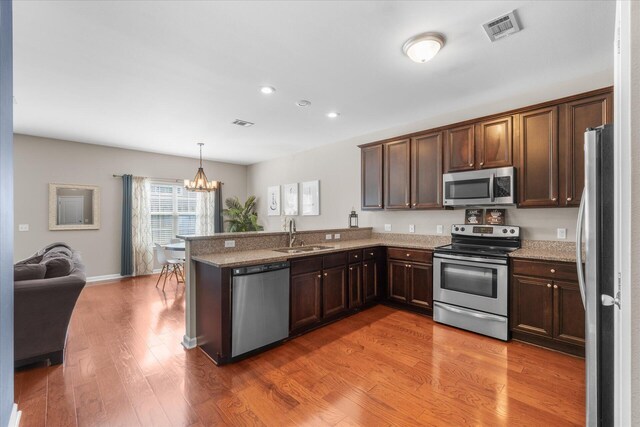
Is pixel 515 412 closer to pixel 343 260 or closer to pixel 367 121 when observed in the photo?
pixel 343 260

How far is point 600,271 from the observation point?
1.34 metres

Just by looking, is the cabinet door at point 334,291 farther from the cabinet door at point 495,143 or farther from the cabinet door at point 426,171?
the cabinet door at point 495,143

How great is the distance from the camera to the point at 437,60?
265 centimetres

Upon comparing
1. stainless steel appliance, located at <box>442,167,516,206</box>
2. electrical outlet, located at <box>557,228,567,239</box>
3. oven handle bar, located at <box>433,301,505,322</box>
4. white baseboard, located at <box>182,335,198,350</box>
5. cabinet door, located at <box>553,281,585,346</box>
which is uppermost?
stainless steel appliance, located at <box>442,167,516,206</box>

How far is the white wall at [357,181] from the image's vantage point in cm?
311

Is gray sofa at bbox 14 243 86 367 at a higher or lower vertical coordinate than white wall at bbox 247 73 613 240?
lower

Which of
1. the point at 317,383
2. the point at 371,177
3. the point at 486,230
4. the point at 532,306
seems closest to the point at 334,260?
the point at 317,383

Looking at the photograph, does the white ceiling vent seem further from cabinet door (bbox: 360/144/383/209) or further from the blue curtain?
the blue curtain

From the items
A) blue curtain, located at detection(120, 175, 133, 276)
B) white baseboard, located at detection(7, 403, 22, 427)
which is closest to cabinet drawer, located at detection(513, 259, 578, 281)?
white baseboard, located at detection(7, 403, 22, 427)

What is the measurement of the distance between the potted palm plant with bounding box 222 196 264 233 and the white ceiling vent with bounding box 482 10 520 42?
19.7 ft

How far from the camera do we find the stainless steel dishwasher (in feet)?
8.25

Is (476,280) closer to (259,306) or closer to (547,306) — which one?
(547,306)

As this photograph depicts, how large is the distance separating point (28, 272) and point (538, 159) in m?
4.96

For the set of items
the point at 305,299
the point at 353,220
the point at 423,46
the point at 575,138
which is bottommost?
the point at 305,299
